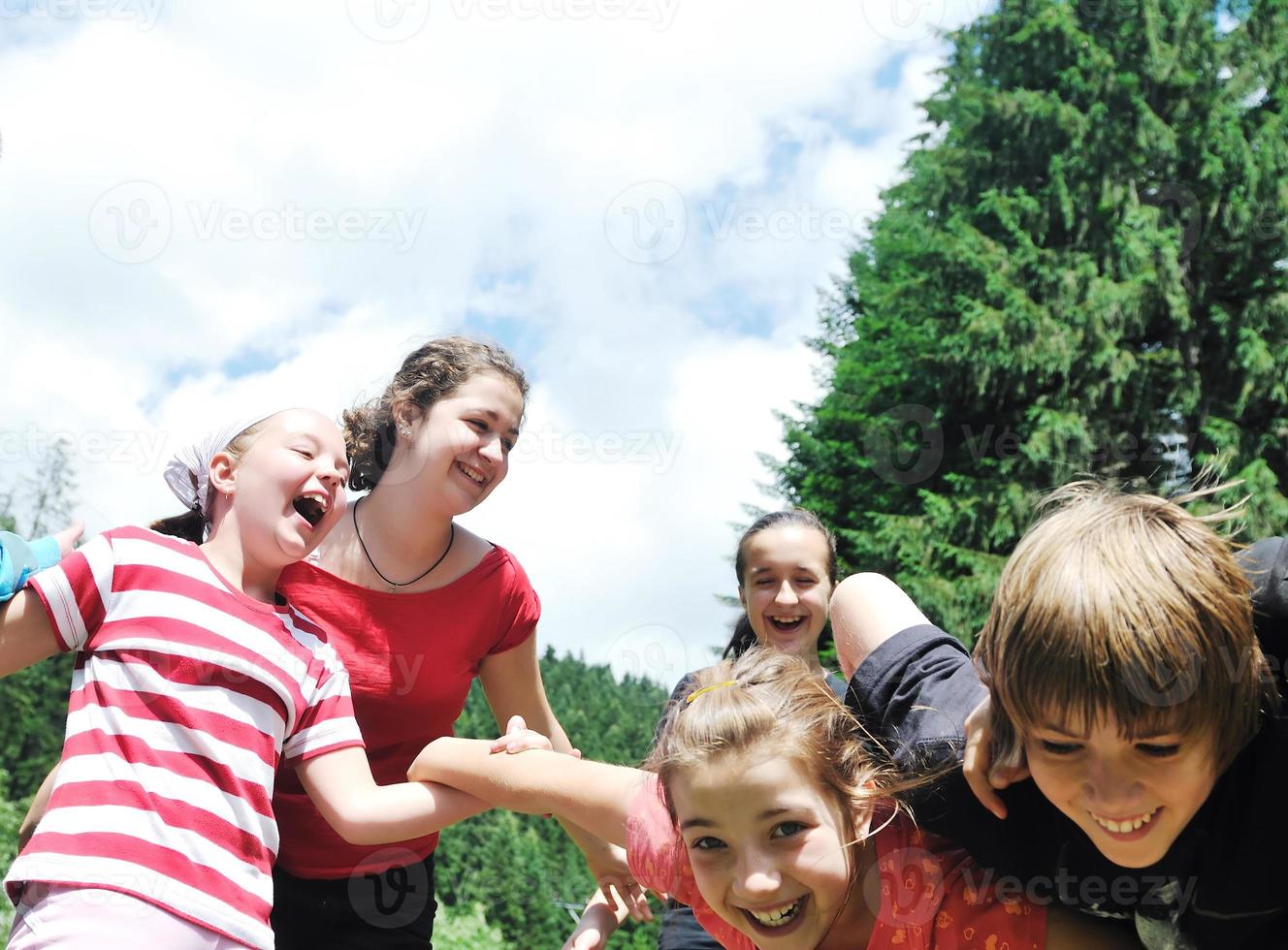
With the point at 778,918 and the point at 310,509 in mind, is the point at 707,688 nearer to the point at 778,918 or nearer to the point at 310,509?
the point at 778,918

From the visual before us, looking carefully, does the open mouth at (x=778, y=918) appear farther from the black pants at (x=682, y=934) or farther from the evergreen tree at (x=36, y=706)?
the evergreen tree at (x=36, y=706)

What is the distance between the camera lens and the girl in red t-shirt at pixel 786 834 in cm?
200

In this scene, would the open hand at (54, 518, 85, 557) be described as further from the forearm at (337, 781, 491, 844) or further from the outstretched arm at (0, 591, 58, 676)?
the forearm at (337, 781, 491, 844)

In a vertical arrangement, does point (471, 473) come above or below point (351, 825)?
above

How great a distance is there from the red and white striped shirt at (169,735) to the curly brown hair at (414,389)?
851 millimetres

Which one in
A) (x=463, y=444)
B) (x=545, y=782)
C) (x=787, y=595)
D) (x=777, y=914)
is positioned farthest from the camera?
(x=787, y=595)

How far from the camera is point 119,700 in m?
2.14

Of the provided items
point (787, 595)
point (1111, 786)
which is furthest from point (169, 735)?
point (787, 595)

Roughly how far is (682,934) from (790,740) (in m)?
1.48

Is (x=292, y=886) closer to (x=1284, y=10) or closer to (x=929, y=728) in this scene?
(x=929, y=728)

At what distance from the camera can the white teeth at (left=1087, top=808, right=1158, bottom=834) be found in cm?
167

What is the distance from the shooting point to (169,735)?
2135mm

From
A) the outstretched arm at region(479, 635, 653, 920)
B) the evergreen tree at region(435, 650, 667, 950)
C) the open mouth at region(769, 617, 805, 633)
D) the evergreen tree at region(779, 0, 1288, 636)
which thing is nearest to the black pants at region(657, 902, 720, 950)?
the outstretched arm at region(479, 635, 653, 920)

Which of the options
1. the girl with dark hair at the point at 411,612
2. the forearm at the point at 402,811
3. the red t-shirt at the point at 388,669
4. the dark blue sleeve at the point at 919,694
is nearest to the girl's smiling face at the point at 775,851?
the dark blue sleeve at the point at 919,694
